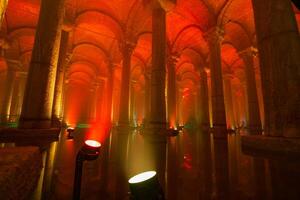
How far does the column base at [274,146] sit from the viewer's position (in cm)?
307

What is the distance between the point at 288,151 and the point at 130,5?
12000 mm

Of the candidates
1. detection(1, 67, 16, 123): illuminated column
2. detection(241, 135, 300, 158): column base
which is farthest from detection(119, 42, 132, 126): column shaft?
detection(1, 67, 16, 123): illuminated column

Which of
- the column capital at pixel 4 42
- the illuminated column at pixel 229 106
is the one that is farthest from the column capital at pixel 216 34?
the column capital at pixel 4 42

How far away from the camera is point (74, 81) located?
29875 mm

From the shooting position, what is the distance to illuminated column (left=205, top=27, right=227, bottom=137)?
8.92 m

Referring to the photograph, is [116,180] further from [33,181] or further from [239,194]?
[239,194]

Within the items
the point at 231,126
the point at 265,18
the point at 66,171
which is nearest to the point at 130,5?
the point at 265,18

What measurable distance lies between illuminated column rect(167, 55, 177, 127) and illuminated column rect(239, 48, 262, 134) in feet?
18.3

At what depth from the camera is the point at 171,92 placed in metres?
13.1

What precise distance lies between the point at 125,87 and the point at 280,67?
925 centimetres

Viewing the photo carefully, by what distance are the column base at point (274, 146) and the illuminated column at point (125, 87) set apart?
833 centimetres

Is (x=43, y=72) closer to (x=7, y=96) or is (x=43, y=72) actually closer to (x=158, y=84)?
(x=158, y=84)

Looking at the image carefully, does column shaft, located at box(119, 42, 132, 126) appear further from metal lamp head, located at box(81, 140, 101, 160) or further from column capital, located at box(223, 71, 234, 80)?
column capital, located at box(223, 71, 234, 80)

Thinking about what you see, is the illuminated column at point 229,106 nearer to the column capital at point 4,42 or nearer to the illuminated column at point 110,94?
the illuminated column at point 110,94
